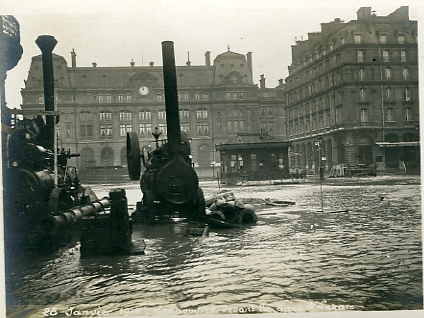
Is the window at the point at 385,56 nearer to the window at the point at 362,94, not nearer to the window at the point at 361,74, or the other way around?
the window at the point at 361,74

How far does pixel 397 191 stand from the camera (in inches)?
254

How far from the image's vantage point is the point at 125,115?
637 cm

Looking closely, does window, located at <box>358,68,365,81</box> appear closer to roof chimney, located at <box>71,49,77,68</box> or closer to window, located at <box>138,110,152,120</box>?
window, located at <box>138,110,152,120</box>

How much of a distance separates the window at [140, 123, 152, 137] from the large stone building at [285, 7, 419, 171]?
2613mm

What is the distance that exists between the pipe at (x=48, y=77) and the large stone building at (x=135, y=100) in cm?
9

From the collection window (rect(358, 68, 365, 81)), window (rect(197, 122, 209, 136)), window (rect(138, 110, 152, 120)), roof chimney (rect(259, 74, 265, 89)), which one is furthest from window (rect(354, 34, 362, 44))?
window (rect(138, 110, 152, 120))

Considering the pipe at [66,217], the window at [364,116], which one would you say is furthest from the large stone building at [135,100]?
the window at [364,116]

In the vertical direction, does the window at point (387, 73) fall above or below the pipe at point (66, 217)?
above

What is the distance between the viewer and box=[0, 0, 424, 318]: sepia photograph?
4.48 m

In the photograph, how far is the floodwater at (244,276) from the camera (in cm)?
437

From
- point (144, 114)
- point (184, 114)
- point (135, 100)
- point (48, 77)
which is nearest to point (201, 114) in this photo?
point (184, 114)

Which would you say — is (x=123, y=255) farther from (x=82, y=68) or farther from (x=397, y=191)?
(x=397, y=191)

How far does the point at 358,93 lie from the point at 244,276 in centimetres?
374

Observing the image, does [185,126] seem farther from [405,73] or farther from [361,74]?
[405,73]
